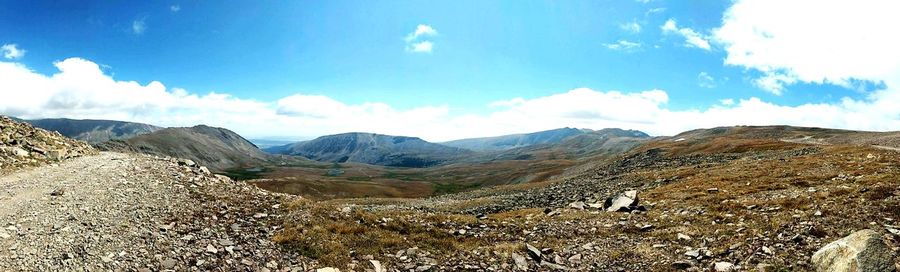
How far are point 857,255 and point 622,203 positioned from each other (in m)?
17.8

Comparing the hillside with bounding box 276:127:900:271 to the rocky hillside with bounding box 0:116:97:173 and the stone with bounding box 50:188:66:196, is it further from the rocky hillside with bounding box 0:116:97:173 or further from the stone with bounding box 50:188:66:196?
the rocky hillside with bounding box 0:116:97:173

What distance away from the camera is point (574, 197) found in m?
46.8

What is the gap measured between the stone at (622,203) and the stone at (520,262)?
47.9 ft

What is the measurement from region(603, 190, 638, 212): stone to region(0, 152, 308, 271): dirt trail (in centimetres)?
2261

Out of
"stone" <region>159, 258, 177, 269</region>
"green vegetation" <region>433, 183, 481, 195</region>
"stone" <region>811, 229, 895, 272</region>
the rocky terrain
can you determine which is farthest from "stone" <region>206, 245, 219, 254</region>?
"green vegetation" <region>433, 183, 481, 195</region>

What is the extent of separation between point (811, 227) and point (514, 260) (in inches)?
484

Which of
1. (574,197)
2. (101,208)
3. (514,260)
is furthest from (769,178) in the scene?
(101,208)

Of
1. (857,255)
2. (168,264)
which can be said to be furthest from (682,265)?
(168,264)

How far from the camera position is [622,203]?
102 ft

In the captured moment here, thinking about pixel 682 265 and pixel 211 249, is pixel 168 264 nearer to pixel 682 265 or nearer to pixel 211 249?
pixel 211 249

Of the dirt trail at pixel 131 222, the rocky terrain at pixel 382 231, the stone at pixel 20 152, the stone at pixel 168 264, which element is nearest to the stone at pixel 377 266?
the rocky terrain at pixel 382 231

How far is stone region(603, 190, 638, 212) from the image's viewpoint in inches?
1187

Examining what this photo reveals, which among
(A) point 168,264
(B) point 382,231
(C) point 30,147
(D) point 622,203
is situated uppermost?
(C) point 30,147

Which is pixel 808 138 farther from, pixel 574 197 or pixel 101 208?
pixel 101 208
